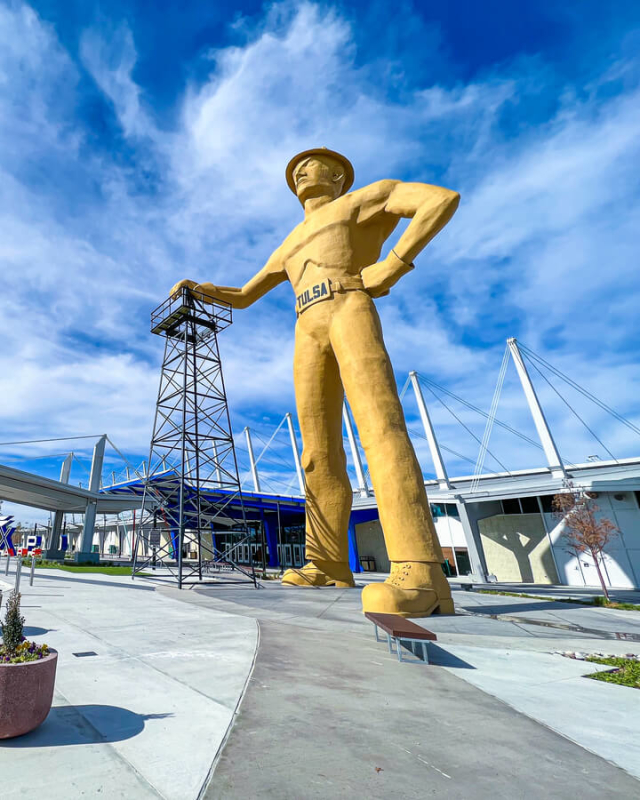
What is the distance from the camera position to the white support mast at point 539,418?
23297 mm

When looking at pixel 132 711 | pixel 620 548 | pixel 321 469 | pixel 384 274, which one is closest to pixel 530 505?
pixel 620 548

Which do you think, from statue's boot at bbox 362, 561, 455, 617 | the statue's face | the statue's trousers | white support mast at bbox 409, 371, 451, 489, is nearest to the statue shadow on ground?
statue's boot at bbox 362, 561, 455, 617

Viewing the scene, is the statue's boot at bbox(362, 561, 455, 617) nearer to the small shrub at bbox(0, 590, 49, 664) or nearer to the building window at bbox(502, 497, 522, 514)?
the small shrub at bbox(0, 590, 49, 664)

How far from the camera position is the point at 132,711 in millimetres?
3543

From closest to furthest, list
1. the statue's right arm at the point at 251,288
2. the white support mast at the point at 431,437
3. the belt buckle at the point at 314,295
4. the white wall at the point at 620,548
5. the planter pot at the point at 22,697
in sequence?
the planter pot at the point at 22,697
the belt buckle at the point at 314,295
the statue's right arm at the point at 251,288
the white wall at the point at 620,548
the white support mast at the point at 431,437

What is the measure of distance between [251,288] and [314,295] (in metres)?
3.39

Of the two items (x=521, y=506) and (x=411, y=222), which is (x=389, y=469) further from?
(x=521, y=506)

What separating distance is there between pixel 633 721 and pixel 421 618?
4.55m

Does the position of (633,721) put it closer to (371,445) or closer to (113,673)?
(113,673)

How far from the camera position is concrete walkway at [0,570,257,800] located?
2.51 meters

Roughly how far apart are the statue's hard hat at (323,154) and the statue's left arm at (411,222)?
3.14 metres

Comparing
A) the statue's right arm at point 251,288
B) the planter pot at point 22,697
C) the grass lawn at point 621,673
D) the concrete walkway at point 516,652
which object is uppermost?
the statue's right arm at point 251,288

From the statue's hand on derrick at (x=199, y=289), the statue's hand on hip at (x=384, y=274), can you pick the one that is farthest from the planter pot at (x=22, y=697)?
the statue's hand on derrick at (x=199, y=289)

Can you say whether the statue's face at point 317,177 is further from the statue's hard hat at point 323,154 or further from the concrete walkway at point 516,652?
the concrete walkway at point 516,652
